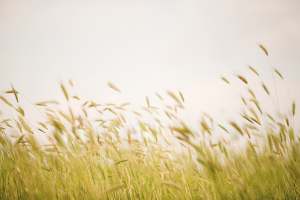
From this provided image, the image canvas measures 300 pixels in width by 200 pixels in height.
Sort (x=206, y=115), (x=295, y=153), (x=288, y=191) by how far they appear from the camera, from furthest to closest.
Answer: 1. (x=206, y=115)
2. (x=295, y=153)
3. (x=288, y=191)

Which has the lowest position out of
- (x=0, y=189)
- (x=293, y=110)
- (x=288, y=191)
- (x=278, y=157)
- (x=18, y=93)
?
(x=288, y=191)

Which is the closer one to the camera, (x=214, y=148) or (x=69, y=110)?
(x=69, y=110)

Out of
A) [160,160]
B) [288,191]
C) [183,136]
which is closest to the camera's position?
[183,136]

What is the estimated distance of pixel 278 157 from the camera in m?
1.49

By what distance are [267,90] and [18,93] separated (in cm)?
262

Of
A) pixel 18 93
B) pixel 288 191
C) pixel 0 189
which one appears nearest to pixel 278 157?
pixel 288 191

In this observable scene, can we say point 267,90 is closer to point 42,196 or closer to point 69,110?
point 69,110

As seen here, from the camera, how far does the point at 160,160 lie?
69.6 inches

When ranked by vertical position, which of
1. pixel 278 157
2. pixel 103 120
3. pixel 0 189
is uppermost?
pixel 103 120

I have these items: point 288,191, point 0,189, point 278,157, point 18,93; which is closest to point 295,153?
point 278,157

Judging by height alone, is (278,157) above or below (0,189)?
below

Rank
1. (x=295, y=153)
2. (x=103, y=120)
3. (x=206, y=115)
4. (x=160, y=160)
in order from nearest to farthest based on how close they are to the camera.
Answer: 1. (x=295, y=153)
2. (x=160, y=160)
3. (x=206, y=115)
4. (x=103, y=120)

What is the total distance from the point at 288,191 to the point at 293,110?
96 centimetres

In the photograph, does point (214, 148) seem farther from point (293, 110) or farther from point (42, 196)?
point (42, 196)
